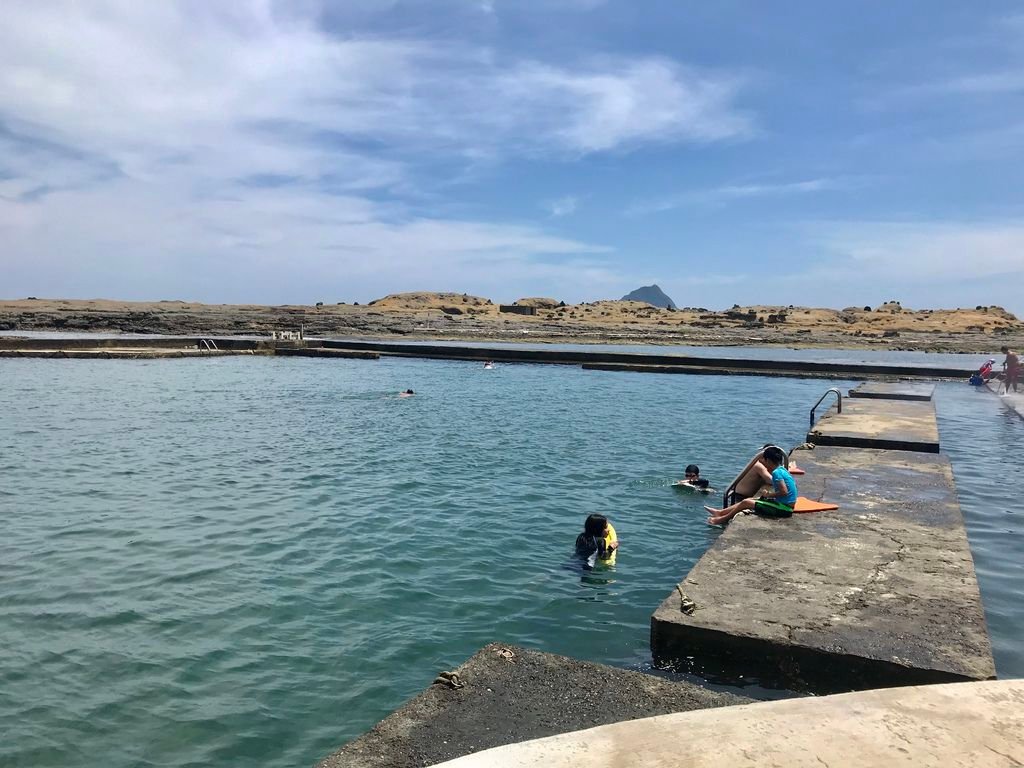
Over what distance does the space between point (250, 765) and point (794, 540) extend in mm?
5727

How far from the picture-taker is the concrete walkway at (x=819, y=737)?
2.93m

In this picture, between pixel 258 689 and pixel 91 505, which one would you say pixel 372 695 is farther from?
pixel 91 505

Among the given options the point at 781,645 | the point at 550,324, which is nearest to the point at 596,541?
the point at 781,645

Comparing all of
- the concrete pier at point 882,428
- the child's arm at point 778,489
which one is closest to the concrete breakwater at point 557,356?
the concrete pier at point 882,428

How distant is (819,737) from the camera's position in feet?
10.1

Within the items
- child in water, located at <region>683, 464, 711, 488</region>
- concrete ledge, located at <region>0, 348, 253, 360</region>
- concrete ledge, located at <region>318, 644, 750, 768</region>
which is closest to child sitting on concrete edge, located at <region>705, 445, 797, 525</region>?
child in water, located at <region>683, 464, 711, 488</region>

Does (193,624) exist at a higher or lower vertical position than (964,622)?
lower

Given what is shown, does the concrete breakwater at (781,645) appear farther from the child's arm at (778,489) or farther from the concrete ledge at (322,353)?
the concrete ledge at (322,353)

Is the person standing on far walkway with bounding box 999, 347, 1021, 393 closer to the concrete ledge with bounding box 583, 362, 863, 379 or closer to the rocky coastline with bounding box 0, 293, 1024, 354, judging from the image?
the concrete ledge with bounding box 583, 362, 863, 379

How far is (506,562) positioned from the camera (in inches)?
356

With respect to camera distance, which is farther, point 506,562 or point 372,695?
point 506,562

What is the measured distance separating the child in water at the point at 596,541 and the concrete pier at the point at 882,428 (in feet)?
24.8

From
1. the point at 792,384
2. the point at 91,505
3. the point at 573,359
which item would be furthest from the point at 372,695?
the point at 573,359

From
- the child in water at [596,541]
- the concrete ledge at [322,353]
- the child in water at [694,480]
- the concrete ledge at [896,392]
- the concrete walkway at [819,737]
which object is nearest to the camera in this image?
the concrete walkway at [819,737]
